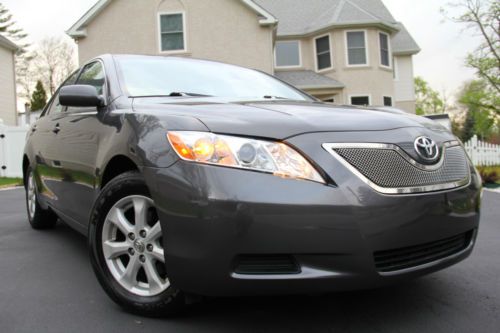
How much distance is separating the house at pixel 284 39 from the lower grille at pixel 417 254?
15052mm

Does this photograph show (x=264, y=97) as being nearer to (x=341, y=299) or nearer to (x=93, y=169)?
(x=93, y=169)

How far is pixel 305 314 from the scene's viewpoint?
251 centimetres

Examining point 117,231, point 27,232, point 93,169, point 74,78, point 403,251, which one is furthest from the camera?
point 27,232

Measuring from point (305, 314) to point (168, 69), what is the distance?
2.01m

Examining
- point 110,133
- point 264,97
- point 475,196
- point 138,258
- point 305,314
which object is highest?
point 264,97

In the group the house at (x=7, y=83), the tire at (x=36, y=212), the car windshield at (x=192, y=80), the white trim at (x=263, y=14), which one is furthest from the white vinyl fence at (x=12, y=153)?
the car windshield at (x=192, y=80)

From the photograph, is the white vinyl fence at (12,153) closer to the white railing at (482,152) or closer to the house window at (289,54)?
the house window at (289,54)

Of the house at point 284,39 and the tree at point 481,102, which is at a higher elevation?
the house at point 284,39

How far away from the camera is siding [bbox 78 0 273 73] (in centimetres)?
1716

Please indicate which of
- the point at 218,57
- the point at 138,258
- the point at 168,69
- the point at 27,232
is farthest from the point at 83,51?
the point at 138,258

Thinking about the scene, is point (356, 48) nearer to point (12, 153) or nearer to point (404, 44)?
point (404, 44)

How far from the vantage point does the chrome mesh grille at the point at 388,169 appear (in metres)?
2.11

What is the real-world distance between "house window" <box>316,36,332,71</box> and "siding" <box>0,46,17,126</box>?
14.1m

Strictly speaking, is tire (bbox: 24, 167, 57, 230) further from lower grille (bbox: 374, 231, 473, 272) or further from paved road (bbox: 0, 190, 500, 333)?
lower grille (bbox: 374, 231, 473, 272)
